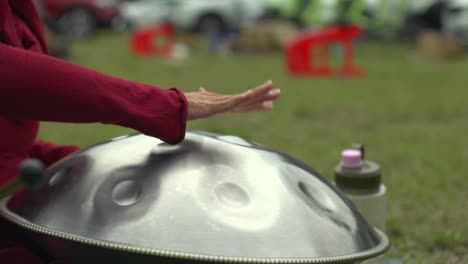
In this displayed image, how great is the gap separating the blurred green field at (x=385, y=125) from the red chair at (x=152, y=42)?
0.39 metres

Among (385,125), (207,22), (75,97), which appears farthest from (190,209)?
(207,22)

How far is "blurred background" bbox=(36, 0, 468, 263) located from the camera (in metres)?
3.53

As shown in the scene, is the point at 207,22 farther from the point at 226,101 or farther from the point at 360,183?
the point at 226,101

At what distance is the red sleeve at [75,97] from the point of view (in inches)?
60.6

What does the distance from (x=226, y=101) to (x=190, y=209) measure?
0.28 metres

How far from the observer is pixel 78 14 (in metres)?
14.6

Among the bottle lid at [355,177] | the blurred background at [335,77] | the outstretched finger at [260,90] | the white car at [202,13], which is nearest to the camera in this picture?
the outstretched finger at [260,90]

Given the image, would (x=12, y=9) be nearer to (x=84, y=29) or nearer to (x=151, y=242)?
(x=151, y=242)

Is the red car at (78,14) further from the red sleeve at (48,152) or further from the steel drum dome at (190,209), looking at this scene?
the steel drum dome at (190,209)

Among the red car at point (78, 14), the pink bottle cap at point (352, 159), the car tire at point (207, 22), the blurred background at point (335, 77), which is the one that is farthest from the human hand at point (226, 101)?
the car tire at point (207, 22)

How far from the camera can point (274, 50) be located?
471 inches

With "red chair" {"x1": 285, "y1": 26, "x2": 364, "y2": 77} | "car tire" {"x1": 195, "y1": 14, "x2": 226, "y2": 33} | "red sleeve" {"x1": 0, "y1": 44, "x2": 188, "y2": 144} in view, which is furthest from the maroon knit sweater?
"car tire" {"x1": 195, "y1": 14, "x2": 226, "y2": 33}

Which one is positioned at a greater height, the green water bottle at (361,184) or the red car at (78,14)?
the green water bottle at (361,184)

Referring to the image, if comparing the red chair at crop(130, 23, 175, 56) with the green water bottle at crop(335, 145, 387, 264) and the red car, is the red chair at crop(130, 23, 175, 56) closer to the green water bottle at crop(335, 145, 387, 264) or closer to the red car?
the red car
